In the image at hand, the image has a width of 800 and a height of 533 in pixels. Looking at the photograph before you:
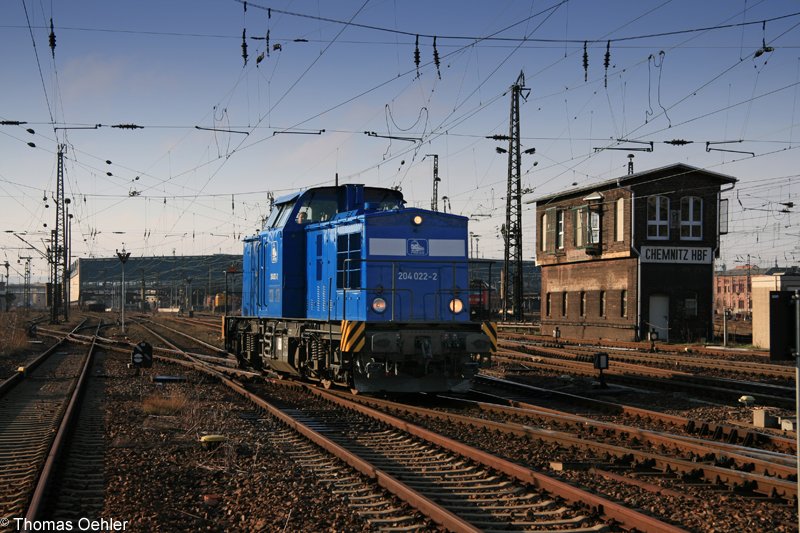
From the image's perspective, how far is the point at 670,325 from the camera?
30.7 m

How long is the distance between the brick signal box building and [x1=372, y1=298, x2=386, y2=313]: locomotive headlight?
18874 mm

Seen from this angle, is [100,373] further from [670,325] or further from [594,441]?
[670,325]

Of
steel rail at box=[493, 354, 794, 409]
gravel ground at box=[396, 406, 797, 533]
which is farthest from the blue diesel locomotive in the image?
gravel ground at box=[396, 406, 797, 533]

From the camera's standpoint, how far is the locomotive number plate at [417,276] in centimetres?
1423

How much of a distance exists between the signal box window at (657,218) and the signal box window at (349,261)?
19248 millimetres

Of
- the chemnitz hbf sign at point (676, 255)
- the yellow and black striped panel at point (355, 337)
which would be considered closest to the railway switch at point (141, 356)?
the yellow and black striped panel at point (355, 337)

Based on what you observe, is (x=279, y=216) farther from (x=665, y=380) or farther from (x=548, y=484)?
(x=548, y=484)

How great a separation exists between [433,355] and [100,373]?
1037 cm

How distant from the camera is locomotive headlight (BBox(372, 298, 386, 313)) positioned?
546 inches

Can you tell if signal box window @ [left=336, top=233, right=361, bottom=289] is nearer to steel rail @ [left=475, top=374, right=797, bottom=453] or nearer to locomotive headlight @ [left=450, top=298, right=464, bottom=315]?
locomotive headlight @ [left=450, top=298, right=464, bottom=315]

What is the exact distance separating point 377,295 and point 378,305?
0.18 m

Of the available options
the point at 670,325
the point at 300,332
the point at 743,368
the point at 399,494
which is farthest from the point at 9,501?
the point at 670,325

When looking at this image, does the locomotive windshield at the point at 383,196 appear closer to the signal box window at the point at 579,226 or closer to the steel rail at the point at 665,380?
the steel rail at the point at 665,380

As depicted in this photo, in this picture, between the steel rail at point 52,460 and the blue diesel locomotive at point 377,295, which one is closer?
the steel rail at point 52,460
